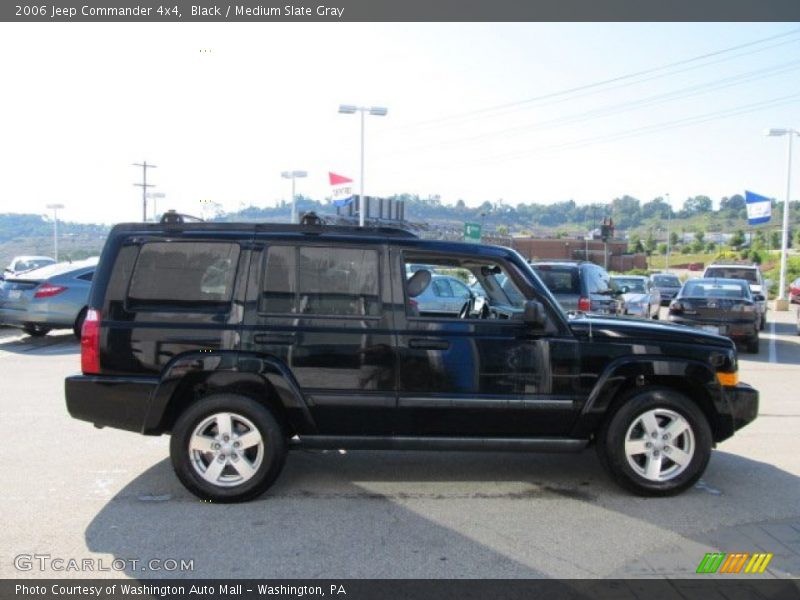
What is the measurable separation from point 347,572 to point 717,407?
3057 mm

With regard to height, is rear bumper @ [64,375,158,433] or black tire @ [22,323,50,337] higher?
rear bumper @ [64,375,158,433]

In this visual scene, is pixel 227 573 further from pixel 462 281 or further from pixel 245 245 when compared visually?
pixel 462 281

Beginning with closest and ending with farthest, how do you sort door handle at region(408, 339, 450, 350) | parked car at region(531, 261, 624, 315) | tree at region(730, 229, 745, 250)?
door handle at region(408, 339, 450, 350) → parked car at region(531, 261, 624, 315) → tree at region(730, 229, 745, 250)

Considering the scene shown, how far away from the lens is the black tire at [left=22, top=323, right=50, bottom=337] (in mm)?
14177

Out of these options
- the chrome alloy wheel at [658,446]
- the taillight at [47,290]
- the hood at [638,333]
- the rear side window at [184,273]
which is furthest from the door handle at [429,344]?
the taillight at [47,290]

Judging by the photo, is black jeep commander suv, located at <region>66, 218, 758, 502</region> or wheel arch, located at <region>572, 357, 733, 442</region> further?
wheel arch, located at <region>572, 357, 733, 442</region>

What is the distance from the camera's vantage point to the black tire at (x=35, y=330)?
14177 millimetres

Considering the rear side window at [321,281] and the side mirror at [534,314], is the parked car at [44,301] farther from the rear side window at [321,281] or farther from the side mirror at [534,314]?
the side mirror at [534,314]

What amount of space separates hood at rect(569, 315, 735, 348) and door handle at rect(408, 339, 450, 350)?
0.96 meters

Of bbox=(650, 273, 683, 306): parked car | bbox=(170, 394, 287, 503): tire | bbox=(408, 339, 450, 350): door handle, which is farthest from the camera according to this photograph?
bbox=(650, 273, 683, 306): parked car

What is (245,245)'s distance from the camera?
513 cm

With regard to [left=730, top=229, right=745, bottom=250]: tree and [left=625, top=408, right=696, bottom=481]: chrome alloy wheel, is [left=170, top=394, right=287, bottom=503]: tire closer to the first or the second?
[left=625, top=408, right=696, bottom=481]: chrome alloy wheel

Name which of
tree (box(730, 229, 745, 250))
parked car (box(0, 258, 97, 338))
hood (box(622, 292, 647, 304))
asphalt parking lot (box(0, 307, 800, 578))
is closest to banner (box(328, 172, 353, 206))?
hood (box(622, 292, 647, 304))

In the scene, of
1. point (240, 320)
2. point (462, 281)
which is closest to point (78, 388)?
point (240, 320)
